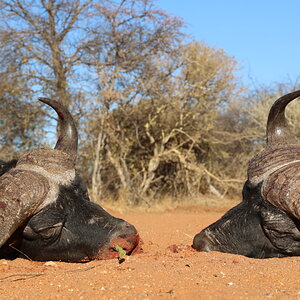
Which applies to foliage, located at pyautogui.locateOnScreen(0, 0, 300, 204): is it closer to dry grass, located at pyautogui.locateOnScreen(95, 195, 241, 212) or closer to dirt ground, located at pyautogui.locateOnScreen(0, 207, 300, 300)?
dry grass, located at pyautogui.locateOnScreen(95, 195, 241, 212)

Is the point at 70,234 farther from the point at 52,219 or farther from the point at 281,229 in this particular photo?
the point at 281,229

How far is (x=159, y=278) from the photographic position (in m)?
3.72

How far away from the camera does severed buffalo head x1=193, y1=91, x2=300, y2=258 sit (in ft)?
14.6

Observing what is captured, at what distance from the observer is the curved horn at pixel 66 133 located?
5.26m

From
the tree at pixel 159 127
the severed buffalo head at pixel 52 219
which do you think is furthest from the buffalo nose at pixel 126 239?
the tree at pixel 159 127

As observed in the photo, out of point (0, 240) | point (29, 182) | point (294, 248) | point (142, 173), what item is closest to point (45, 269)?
point (0, 240)

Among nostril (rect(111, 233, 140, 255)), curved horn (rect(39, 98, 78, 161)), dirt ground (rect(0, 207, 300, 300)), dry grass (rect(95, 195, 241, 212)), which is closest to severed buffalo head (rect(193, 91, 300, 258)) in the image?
dirt ground (rect(0, 207, 300, 300))

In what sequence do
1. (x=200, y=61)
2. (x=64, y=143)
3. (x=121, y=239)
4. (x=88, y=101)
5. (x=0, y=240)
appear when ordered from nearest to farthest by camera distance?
(x=0, y=240)
(x=121, y=239)
(x=64, y=143)
(x=88, y=101)
(x=200, y=61)

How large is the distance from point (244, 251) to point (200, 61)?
12.1 metres

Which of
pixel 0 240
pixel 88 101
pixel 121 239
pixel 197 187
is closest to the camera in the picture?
pixel 0 240

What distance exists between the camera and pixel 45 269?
14.6 feet

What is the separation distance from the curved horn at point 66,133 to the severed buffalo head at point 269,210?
62.0 inches

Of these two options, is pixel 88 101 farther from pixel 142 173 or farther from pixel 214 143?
pixel 214 143

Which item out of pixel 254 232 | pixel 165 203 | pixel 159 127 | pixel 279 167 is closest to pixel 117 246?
pixel 254 232
